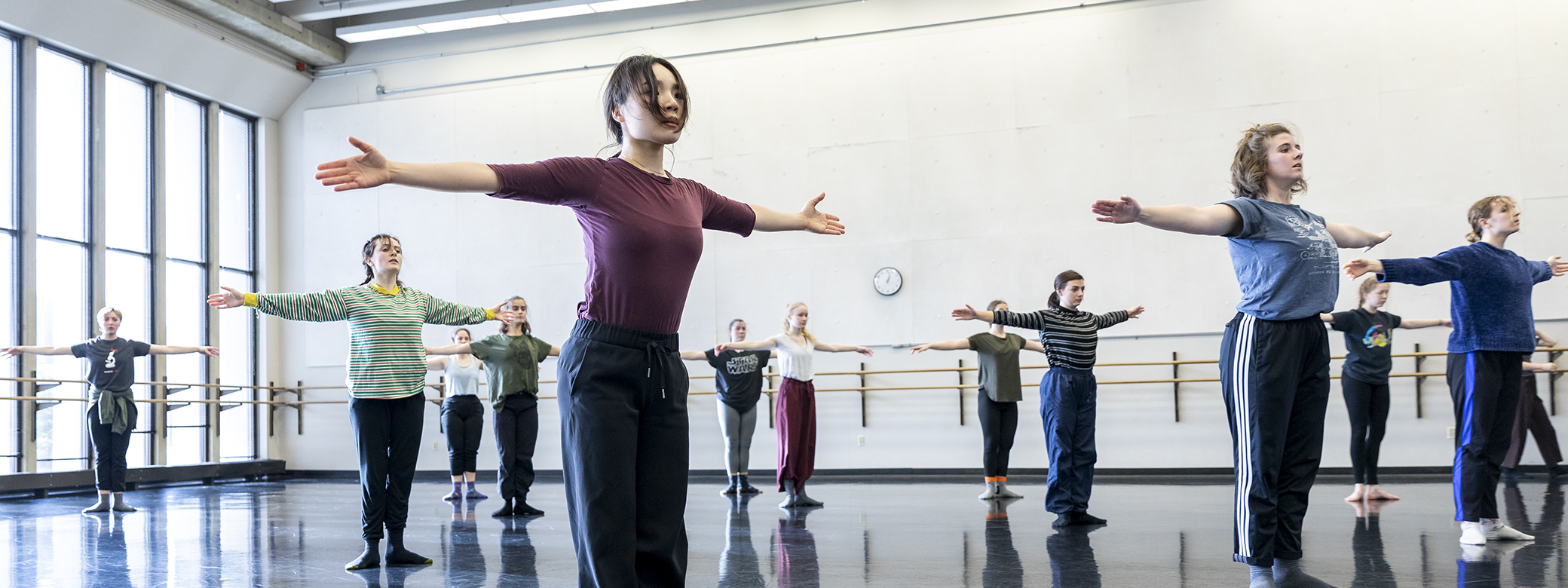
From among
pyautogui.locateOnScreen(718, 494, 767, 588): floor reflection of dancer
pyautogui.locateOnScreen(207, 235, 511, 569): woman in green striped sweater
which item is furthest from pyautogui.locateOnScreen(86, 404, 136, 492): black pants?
pyautogui.locateOnScreen(718, 494, 767, 588): floor reflection of dancer

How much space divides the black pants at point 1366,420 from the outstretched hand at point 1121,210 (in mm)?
4288

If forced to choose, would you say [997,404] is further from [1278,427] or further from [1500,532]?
[1278,427]

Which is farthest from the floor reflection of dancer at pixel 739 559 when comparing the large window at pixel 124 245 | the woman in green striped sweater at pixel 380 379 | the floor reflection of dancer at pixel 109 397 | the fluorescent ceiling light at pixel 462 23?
the large window at pixel 124 245

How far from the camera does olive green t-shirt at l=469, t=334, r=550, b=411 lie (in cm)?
635

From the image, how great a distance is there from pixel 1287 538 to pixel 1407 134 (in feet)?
23.4

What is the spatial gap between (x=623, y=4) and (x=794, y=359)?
4.97 meters

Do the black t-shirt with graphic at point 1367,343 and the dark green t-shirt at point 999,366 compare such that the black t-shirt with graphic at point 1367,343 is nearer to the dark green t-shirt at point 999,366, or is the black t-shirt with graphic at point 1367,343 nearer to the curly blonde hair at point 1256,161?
the dark green t-shirt at point 999,366

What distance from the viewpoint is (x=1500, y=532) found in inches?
165

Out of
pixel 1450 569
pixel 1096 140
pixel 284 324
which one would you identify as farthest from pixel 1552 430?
pixel 284 324

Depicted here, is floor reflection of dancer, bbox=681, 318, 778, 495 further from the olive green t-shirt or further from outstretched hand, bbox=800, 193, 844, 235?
outstretched hand, bbox=800, 193, 844, 235

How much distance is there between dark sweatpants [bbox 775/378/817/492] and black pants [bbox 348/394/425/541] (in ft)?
9.62

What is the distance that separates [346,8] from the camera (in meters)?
10.3

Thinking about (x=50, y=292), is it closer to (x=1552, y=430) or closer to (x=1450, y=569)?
(x=1450, y=569)

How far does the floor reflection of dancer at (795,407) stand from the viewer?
6.73 metres
